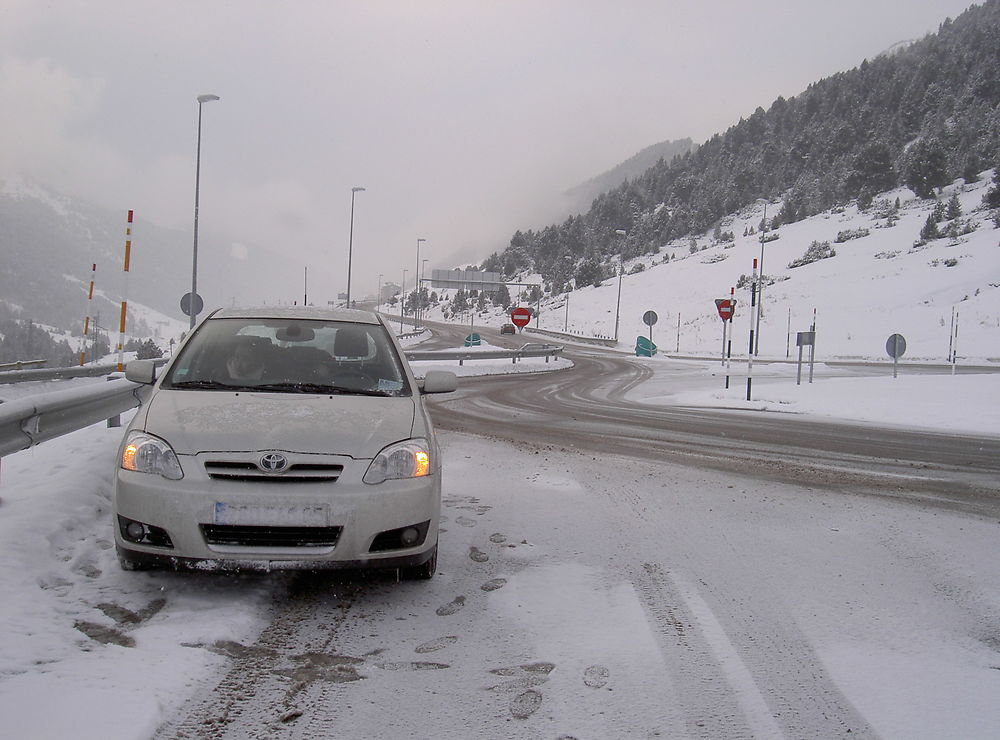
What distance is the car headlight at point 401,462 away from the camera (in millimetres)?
3674

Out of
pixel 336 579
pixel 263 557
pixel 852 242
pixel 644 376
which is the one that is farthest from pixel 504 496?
pixel 852 242

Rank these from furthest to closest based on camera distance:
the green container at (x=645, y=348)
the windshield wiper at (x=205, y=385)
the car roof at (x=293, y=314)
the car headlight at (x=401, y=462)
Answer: the green container at (x=645, y=348) → the car roof at (x=293, y=314) → the windshield wiper at (x=205, y=385) → the car headlight at (x=401, y=462)

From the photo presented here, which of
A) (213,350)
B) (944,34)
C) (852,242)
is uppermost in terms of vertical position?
(944,34)

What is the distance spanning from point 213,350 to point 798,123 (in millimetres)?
121187

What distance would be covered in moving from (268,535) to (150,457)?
2.50 feet

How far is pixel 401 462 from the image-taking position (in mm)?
3795

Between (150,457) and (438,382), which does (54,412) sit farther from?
(438,382)

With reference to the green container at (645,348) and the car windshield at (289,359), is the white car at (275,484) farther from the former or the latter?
the green container at (645,348)

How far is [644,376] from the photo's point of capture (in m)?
28.7

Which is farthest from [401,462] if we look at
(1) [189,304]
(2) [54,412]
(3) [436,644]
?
(1) [189,304]

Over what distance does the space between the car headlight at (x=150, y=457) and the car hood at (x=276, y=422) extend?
0.05 meters

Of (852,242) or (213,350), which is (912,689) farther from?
(852,242)

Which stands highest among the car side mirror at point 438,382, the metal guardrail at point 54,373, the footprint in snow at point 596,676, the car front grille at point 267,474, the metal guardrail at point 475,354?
the metal guardrail at point 475,354

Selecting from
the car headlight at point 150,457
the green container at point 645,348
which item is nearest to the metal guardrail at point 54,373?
the car headlight at point 150,457
